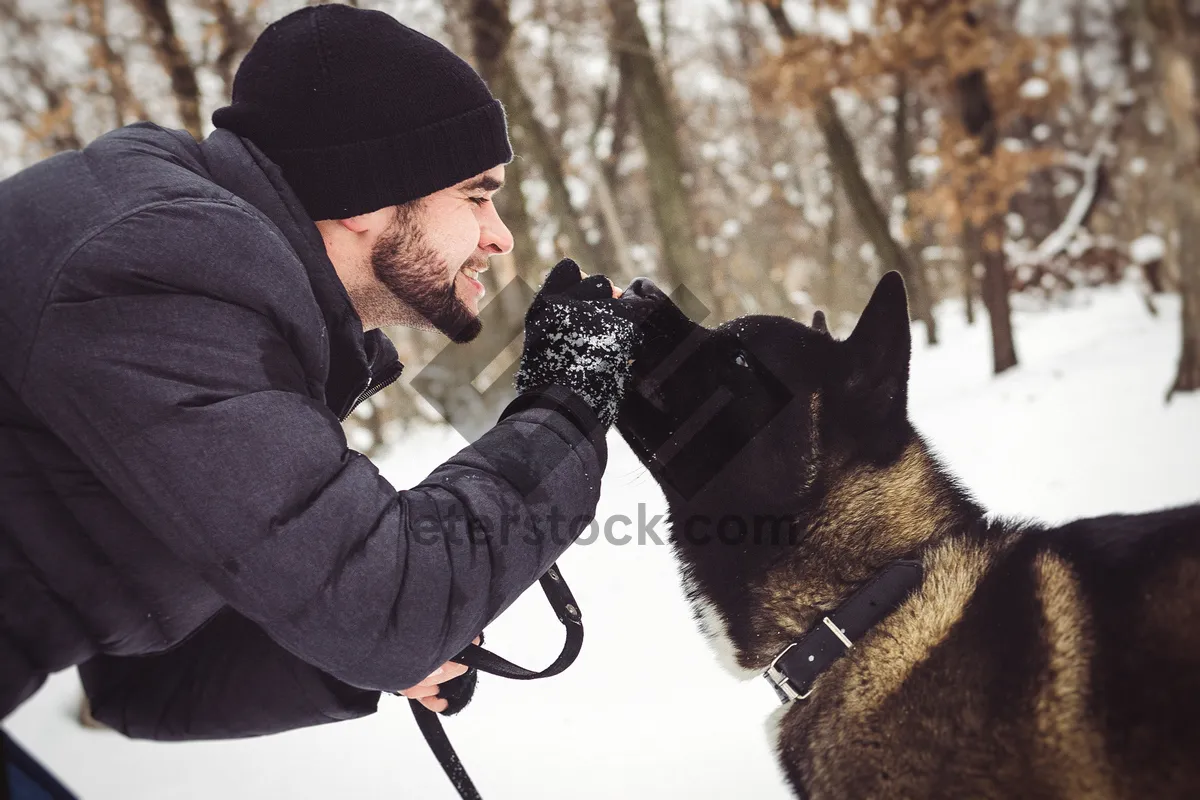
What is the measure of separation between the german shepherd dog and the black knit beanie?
69 centimetres

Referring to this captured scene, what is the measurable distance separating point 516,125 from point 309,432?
7.23 m

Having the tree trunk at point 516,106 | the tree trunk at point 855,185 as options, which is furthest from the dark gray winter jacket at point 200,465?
the tree trunk at point 855,185

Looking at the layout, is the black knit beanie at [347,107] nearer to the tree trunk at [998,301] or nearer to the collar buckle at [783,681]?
the collar buckle at [783,681]

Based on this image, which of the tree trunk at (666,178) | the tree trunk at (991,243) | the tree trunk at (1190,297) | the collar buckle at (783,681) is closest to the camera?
the collar buckle at (783,681)

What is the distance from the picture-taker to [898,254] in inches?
401

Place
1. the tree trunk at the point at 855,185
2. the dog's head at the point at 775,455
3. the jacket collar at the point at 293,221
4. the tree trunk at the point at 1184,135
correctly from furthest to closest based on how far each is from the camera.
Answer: the tree trunk at the point at 855,185
the tree trunk at the point at 1184,135
the dog's head at the point at 775,455
the jacket collar at the point at 293,221

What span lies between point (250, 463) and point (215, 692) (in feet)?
3.45

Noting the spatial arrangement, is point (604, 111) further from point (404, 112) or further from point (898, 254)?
point (404, 112)

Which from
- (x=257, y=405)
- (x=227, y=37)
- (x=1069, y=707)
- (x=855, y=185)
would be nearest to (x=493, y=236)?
(x=257, y=405)

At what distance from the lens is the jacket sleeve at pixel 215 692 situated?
1.84 m

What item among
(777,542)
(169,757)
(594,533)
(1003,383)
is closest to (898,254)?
(1003,383)

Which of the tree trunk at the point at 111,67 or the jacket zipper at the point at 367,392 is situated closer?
the jacket zipper at the point at 367,392

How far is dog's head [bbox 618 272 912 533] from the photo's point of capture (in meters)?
1.94

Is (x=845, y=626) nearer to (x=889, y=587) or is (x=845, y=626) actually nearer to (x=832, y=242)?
(x=889, y=587)
